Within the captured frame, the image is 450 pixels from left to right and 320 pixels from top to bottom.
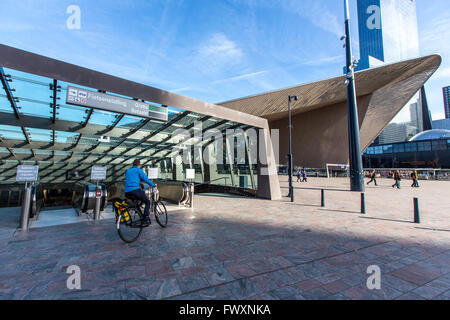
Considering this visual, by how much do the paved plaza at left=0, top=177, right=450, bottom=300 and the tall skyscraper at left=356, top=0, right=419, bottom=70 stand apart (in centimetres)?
3804

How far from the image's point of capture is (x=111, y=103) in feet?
21.1

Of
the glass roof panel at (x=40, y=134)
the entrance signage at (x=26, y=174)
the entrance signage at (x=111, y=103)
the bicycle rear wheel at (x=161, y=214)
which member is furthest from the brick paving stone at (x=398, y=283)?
the glass roof panel at (x=40, y=134)

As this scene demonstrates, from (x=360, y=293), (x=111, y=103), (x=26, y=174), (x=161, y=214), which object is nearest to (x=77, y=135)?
(x=26, y=174)

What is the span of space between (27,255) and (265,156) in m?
9.66

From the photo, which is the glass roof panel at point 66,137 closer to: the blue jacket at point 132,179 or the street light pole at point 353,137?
the blue jacket at point 132,179

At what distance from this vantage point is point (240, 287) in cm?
281

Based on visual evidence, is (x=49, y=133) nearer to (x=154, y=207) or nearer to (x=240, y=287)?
(x=154, y=207)

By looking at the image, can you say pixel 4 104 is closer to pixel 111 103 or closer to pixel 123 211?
pixel 111 103

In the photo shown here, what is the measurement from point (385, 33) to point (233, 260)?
156ft

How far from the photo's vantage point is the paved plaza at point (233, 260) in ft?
8.93

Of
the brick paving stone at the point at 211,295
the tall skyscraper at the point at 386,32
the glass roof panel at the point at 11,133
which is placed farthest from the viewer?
the tall skyscraper at the point at 386,32

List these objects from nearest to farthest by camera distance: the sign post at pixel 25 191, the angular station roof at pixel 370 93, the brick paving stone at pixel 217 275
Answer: the brick paving stone at pixel 217 275 < the sign post at pixel 25 191 < the angular station roof at pixel 370 93

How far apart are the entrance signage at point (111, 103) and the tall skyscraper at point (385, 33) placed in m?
38.3
